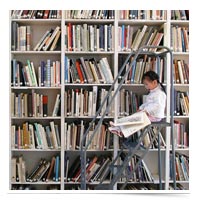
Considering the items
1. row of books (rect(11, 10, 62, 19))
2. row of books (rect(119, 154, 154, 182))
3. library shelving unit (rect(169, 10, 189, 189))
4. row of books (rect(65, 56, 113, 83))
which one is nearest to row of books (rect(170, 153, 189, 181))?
library shelving unit (rect(169, 10, 189, 189))

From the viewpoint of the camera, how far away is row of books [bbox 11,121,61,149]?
3.33 metres

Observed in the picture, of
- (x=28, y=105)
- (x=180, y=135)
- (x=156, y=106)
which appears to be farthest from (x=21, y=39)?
(x=180, y=135)

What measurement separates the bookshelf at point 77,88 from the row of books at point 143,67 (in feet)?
0.08

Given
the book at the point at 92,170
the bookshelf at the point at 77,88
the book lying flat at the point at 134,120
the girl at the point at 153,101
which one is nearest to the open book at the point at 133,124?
the book lying flat at the point at 134,120

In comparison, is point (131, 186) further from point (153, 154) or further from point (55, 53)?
point (55, 53)

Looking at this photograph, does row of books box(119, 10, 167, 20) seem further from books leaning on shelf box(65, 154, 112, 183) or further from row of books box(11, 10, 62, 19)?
books leaning on shelf box(65, 154, 112, 183)

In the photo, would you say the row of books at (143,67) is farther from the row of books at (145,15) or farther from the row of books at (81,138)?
the row of books at (81,138)

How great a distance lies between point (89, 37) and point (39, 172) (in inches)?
59.6

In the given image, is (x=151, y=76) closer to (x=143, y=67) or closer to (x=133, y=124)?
(x=143, y=67)

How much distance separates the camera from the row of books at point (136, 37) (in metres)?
3.30

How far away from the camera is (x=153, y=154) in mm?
3646

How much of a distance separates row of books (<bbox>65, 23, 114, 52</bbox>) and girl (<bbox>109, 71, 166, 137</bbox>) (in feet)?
1.70
